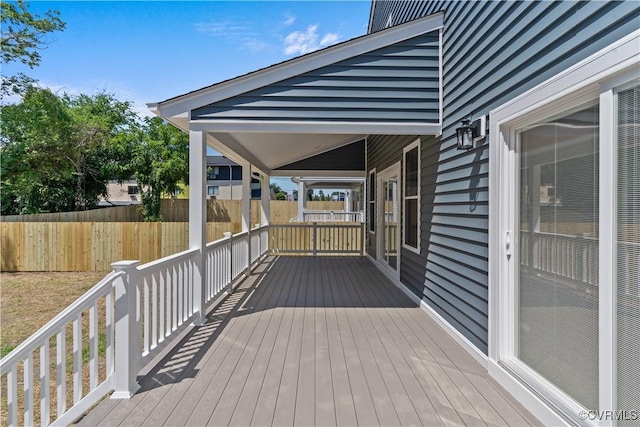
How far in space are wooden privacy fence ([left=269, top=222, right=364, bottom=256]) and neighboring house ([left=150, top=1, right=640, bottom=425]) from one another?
4.44 meters

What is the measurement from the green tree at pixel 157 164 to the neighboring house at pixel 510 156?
1017 cm

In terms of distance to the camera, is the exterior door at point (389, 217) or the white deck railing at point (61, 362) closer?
the white deck railing at point (61, 362)

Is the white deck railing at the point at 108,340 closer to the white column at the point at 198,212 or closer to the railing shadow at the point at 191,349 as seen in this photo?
the white column at the point at 198,212

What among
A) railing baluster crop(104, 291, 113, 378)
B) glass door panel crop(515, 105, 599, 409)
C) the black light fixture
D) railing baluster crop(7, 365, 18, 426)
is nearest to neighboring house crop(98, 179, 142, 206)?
railing baluster crop(104, 291, 113, 378)

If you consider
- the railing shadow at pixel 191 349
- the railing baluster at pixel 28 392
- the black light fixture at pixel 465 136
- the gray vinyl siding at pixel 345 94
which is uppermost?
the gray vinyl siding at pixel 345 94

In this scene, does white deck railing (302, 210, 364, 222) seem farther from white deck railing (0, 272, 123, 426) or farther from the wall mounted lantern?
white deck railing (0, 272, 123, 426)

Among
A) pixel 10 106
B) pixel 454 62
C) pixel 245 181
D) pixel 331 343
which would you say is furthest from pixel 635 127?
pixel 10 106

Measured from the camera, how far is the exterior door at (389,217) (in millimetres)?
5941

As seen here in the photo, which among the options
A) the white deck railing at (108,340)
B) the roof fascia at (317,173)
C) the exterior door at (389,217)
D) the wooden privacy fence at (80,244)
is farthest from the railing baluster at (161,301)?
the wooden privacy fence at (80,244)

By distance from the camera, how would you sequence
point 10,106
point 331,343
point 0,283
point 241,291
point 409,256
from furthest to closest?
point 10,106
point 0,283
point 241,291
point 409,256
point 331,343

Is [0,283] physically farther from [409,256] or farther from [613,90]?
[613,90]

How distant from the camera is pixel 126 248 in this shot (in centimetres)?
882

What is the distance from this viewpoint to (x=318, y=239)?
983 cm

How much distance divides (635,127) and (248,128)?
3.33 meters
